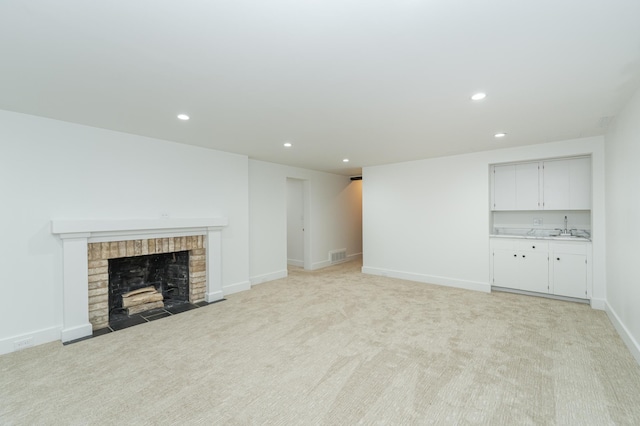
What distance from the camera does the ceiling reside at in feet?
5.13

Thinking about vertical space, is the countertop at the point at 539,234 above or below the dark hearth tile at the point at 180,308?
above

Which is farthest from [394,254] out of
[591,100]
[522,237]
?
[591,100]

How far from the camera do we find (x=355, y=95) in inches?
102

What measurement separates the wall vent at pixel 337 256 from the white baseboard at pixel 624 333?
4982mm

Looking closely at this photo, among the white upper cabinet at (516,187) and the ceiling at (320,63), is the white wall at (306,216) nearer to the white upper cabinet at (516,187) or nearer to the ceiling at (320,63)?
the ceiling at (320,63)

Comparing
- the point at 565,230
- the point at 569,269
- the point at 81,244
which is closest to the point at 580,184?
the point at 565,230

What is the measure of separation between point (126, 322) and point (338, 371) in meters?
2.84

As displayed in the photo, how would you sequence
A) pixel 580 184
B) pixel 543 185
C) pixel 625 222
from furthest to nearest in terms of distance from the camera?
pixel 543 185 → pixel 580 184 → pixel 625 222

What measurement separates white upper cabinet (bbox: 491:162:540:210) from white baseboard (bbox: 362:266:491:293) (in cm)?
140

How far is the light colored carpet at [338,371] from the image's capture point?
79.2 inches

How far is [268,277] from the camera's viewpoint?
19.1ft

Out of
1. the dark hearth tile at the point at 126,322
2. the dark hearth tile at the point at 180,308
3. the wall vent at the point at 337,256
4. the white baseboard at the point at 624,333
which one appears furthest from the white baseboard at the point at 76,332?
the white baseboard at the point at 624,333

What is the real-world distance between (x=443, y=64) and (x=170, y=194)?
12.7 ft

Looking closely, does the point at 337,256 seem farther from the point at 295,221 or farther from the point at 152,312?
the point at 152,312
